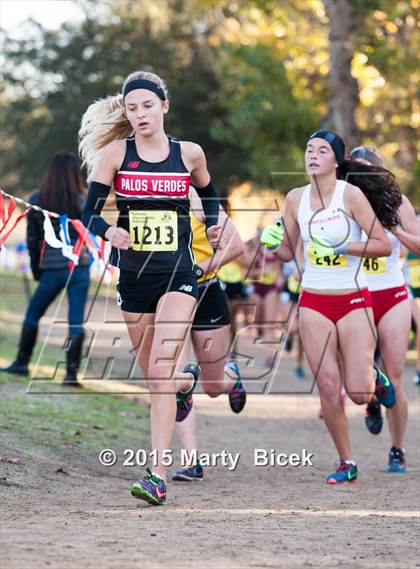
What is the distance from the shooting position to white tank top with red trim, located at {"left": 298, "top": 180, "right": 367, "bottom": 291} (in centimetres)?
798

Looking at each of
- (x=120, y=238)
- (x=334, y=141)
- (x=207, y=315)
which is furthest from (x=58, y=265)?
(x=120, y=238)

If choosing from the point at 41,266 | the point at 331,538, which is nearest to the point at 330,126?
the point at 41,266

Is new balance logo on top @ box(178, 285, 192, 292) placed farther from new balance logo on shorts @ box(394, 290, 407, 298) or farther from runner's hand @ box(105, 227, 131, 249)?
new balance logo on shorts @ box(394, 290, 407, 298)

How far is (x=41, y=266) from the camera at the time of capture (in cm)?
1227

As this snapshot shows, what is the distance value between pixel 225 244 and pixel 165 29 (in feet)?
124

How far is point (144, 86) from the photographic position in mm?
6934

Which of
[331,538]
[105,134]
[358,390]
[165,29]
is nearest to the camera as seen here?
[331,538]

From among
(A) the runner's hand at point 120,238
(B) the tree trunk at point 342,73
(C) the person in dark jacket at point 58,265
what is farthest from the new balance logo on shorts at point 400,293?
(B) the tree trunk at point 342,73

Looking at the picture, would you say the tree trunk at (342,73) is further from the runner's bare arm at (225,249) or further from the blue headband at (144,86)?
the blue headband at (144,86)

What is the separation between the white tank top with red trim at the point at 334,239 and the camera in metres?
7.98

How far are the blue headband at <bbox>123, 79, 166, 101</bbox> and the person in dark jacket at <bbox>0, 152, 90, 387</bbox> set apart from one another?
14.8ft

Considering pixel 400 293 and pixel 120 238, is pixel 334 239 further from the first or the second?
pixel 120 238

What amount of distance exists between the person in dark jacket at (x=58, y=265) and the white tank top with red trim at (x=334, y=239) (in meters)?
3.87

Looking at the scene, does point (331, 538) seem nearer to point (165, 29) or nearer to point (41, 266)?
point (41, 266)
